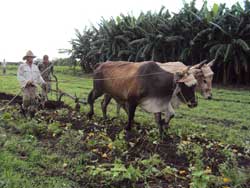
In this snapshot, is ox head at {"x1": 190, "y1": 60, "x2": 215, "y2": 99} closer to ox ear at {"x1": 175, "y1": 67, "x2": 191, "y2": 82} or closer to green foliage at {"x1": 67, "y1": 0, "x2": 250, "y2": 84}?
ox ear at {"x1": 175, "y1": 67, "x2": 191, "y2": 82}

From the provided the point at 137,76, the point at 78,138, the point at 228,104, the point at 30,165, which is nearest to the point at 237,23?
the point at 228,104

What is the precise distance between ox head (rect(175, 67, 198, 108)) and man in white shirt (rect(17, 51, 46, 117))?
3.24 m

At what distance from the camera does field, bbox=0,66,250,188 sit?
Answer: 15.9ft

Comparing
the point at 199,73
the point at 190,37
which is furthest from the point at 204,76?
the point at 190,37

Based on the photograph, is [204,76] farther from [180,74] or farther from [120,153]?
[120,153]

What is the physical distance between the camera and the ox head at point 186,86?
285 inches

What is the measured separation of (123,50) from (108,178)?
56.9 ft

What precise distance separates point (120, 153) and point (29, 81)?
327 cm

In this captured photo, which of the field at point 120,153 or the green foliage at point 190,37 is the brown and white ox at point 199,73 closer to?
the field at point 120,153

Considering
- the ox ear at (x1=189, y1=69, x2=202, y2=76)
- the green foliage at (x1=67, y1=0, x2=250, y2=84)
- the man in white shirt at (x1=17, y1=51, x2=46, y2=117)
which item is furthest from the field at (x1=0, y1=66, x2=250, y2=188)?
the green foliage at (x1=67, y1=0, x2=250, y2=84)

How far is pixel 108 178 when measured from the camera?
485cm

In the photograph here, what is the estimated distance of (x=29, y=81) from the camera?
8.31m

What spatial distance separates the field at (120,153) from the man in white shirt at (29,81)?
332mm

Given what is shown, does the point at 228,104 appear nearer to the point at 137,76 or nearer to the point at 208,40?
the point at 137,76
